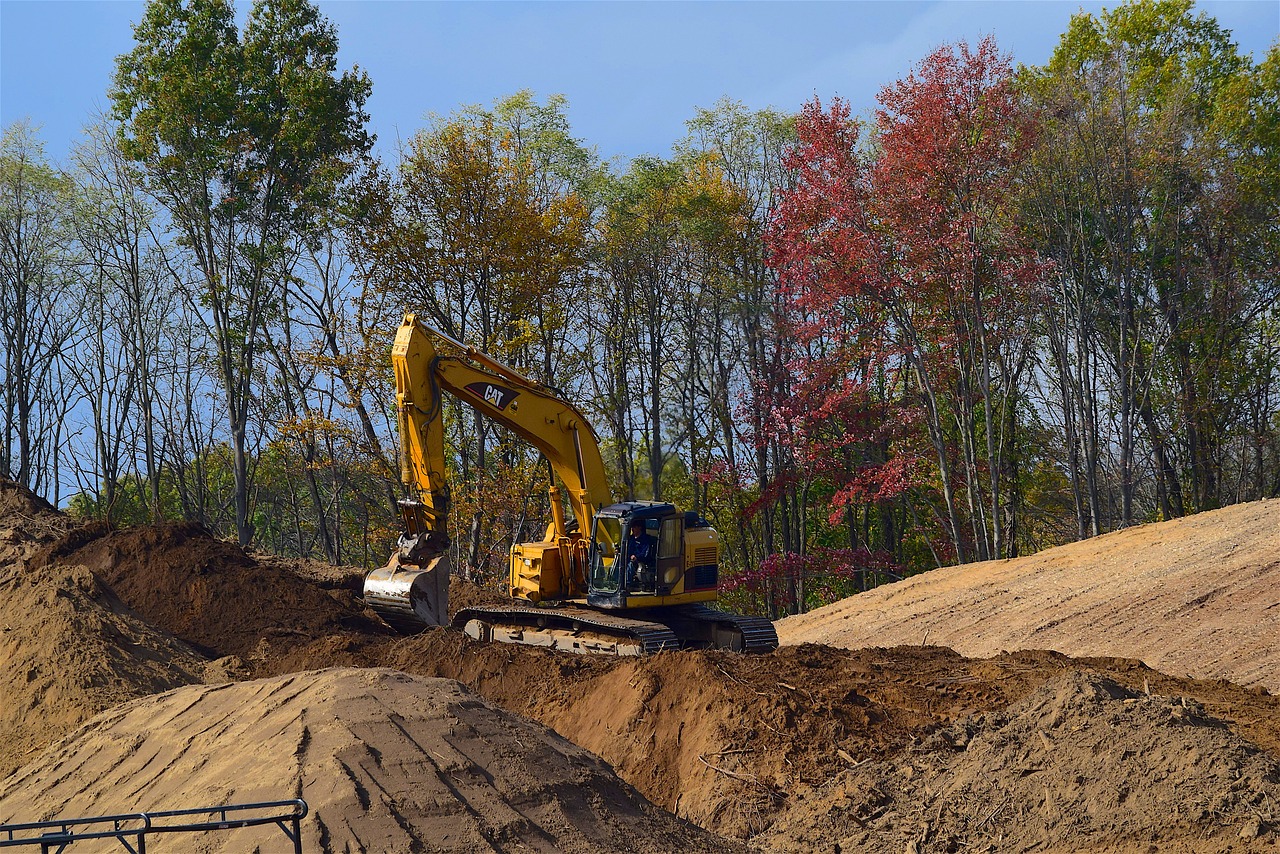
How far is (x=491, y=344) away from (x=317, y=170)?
6.59 m

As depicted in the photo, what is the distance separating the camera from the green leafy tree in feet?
93.0

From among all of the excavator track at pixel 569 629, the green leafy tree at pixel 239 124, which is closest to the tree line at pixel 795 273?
the green leafy tree at pixel 239 124

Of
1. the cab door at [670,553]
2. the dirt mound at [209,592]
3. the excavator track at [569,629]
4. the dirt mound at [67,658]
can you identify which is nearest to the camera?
the dirt mound at [67,658]

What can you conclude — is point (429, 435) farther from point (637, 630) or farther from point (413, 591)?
point (637, 630)

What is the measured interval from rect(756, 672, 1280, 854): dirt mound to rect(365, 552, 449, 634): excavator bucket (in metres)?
6.47

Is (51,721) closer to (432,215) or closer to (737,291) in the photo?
(432,215)

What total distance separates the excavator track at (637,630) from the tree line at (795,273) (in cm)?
1026

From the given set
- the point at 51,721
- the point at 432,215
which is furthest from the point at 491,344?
the point at 51,721

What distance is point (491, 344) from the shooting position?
27.4 metres

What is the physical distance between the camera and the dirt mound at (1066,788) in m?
8.42

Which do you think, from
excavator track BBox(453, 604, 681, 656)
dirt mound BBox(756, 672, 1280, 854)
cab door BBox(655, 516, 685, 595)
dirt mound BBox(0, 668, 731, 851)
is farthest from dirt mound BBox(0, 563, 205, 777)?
dirt mound BBox(756, 672, 1280, 854)

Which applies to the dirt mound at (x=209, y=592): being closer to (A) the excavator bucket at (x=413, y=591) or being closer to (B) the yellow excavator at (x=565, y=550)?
(A) the excavator bucket at (x=413, y=591)

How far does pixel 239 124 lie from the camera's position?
28.8 m

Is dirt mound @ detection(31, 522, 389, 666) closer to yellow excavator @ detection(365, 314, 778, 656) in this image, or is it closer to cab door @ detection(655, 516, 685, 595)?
yellow excavator @ detection(365, 314, 778, 656)
